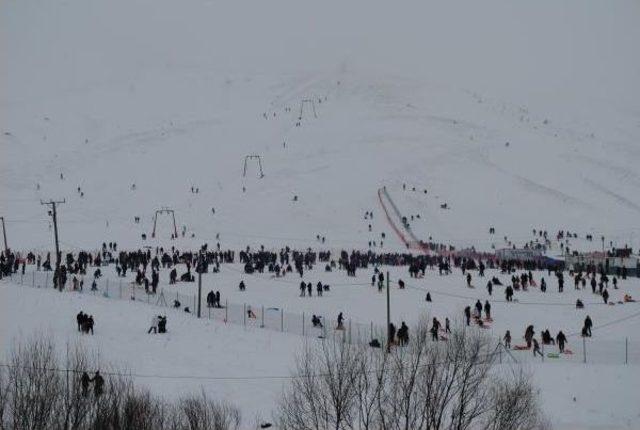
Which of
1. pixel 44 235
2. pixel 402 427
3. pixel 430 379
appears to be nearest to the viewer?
pixel 430 379

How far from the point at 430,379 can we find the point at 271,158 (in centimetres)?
7394

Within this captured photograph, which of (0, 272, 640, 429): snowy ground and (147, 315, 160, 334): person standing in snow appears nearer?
(0, 272, 640, 429): snowy ground

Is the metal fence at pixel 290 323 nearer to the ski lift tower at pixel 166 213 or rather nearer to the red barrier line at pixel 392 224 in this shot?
the ski lift tower at pixel 166 213

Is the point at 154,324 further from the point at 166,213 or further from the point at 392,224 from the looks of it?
the point at 166,213

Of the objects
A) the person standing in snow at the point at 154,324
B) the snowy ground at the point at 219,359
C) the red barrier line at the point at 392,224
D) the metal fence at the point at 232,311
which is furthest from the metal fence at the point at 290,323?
the red barrier line at the point at 392,224

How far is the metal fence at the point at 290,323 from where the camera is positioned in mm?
26359

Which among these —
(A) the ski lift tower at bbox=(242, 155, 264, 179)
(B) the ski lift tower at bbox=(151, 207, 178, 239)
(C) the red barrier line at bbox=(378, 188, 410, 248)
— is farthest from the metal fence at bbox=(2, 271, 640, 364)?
(A) the ski lift tower at bbox=(242, 155, 264, 179)

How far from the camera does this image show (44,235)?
60.2 metres

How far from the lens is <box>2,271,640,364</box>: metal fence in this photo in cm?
2636

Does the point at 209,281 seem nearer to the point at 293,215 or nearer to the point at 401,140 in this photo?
the point at 293,215

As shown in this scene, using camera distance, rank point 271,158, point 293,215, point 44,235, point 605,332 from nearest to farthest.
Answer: point 605,332 < point 44,235 < point 293,215 < point 271,158

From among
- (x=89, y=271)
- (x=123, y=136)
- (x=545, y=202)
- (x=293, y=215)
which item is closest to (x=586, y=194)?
(x=545, y=202)

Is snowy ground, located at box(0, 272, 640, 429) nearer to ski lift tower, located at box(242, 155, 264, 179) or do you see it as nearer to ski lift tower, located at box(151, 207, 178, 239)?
ski lift tower, located at box(151, 207, 178, 239)

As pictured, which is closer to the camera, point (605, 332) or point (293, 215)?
point (605, 332)
